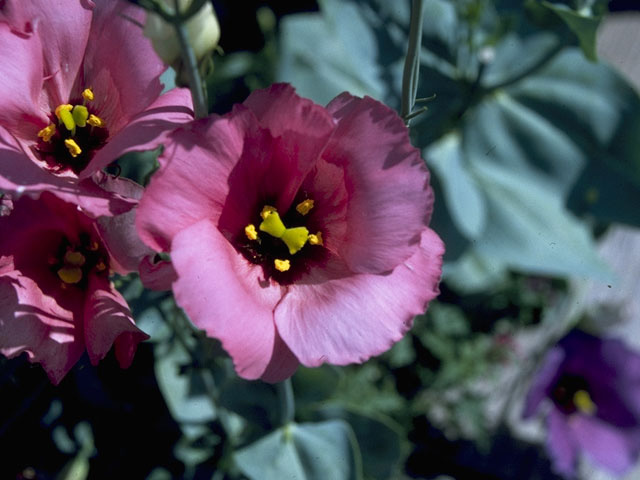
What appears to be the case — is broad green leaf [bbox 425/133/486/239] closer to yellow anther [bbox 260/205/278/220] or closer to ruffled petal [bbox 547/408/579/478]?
ruffled petal [bbox 547/408/579/478]

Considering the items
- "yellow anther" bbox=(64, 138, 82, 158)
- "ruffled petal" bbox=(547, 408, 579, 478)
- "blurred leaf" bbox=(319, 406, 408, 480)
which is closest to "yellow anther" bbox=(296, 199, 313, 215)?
"yellow anther" bbox=(64, 138, 82, 158)

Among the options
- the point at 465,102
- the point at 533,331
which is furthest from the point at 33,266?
the point at 533,331

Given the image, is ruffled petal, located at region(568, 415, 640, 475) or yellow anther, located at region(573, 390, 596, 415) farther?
yellow anther, located at region(573, 390, 596, 415)

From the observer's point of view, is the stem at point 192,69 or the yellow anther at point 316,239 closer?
the stem at point 192,69

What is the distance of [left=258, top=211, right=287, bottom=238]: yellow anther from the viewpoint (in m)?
0.67

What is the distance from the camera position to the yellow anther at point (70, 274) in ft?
2.27

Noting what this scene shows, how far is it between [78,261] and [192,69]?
284mm

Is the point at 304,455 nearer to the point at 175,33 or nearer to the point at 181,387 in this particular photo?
the point at 181,387

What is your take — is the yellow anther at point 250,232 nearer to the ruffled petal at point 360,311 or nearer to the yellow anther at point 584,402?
the ruffled petal at point 360,311

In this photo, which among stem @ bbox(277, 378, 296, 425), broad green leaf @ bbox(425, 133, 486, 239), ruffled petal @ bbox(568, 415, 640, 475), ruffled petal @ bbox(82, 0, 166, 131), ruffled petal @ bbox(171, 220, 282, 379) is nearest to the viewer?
ruffled petal @ bbox(171, 220, 282, 379)

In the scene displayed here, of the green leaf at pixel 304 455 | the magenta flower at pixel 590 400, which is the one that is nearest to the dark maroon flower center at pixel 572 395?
the magenta flower at pixel 590 400

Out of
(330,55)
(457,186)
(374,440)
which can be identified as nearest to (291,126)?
(374,440)

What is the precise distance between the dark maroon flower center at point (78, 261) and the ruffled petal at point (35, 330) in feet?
0.19

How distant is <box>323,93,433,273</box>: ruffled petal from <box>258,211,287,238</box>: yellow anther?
10 cm
